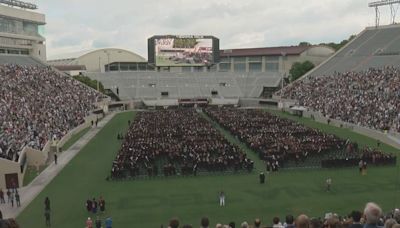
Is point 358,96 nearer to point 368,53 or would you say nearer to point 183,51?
point 368,53

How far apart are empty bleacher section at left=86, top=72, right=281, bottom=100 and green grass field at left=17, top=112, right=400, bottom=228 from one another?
51.6 meters

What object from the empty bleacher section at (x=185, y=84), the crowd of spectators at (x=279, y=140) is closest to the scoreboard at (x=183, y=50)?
the empty bleacher section at (x=185, y=84)

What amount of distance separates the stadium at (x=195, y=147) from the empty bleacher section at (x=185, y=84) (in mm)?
708

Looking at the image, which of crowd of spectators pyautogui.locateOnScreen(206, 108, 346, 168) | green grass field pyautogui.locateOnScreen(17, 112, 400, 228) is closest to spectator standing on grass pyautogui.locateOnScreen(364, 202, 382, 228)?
green grass field pyautogui.locateOnScreen(17, 112, 400, 228)

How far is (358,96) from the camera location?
2014 inches

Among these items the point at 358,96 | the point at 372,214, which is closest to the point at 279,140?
the point at 358,96

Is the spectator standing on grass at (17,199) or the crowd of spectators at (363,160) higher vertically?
the crowd of spectators at (363,160)

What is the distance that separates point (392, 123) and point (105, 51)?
3010 inches

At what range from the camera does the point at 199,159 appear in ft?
87.7

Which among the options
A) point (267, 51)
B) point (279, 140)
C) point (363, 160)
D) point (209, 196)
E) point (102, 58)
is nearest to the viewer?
point (209, 196)

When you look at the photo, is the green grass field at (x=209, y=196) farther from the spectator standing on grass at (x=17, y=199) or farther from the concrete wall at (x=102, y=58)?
the concrete wall at (x=102, y=58)

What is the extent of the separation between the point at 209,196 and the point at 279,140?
11916 millimetres

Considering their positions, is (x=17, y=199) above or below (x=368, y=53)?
below

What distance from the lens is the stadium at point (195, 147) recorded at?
19.2 metres
